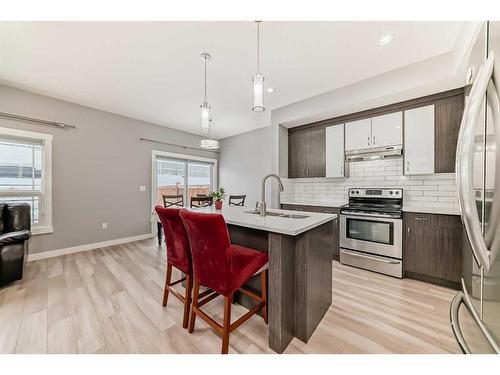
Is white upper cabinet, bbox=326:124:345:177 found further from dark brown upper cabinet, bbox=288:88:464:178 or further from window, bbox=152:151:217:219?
window, bbox=152:151:217:219

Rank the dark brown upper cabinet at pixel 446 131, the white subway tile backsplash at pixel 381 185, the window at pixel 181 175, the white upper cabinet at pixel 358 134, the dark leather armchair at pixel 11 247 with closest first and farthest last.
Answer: the dark leather armchair at pixel 11 247, the dark brown upper cabinet at pixel 446 131, the white subway tile backsplash at pixel 381 185, the white upper cabinet at pixel 358 134, the window at pixel 181 175

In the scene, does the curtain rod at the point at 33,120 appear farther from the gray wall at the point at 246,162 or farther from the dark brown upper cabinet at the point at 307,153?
the dark brown upper cabinet at the point at 307,153

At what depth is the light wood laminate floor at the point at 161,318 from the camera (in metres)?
1.42

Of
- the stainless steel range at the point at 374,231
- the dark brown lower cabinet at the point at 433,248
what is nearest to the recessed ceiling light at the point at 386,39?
the stainless steel range at the point at 374,231

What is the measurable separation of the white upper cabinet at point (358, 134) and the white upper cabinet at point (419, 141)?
17.5 inches

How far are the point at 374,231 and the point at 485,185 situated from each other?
1974mm

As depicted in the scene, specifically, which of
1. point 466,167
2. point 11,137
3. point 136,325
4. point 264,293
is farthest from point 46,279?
point 466,167

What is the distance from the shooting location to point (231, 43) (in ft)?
6.58

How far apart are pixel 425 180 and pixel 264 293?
2.74 m

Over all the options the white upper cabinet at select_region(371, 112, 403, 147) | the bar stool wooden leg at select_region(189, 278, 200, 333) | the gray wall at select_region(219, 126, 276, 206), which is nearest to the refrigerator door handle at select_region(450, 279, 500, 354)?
the bar stool wooden leg at select_region(189, 278, 200, 333)

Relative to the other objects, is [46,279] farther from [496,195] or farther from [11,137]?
[496,195]

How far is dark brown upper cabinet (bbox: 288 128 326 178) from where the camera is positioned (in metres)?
3.52
